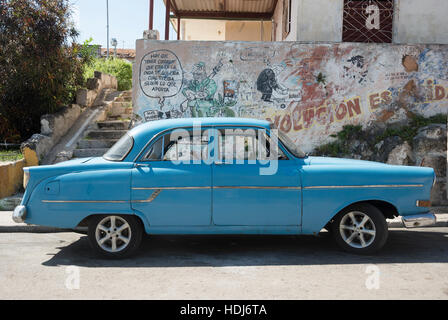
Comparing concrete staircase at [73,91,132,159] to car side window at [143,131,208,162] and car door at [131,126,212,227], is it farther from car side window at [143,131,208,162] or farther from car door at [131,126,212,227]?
car door at [131,126,212,227]

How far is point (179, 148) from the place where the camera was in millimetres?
5707

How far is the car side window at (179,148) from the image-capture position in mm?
5633

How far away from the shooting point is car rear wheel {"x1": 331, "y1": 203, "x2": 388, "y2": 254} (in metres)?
5.57

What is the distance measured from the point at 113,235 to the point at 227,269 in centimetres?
146

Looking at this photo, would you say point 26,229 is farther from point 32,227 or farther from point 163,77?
point 163,77

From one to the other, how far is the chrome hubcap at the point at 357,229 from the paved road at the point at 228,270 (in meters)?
0.20

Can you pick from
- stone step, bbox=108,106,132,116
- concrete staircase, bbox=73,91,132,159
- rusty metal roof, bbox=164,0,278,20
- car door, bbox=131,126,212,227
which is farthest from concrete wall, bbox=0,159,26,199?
rusty metal roof, bbox=164,0,278,20

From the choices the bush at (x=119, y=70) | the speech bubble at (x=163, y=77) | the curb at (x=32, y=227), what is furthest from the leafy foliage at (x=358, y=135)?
the bush at (x=119, y=70)

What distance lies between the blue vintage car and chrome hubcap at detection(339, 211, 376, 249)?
0.01 metres

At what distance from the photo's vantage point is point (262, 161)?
5637mm

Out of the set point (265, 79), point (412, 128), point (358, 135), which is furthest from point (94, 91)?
point (412, 128)

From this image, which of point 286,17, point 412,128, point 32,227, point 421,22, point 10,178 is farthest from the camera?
point 286,17
